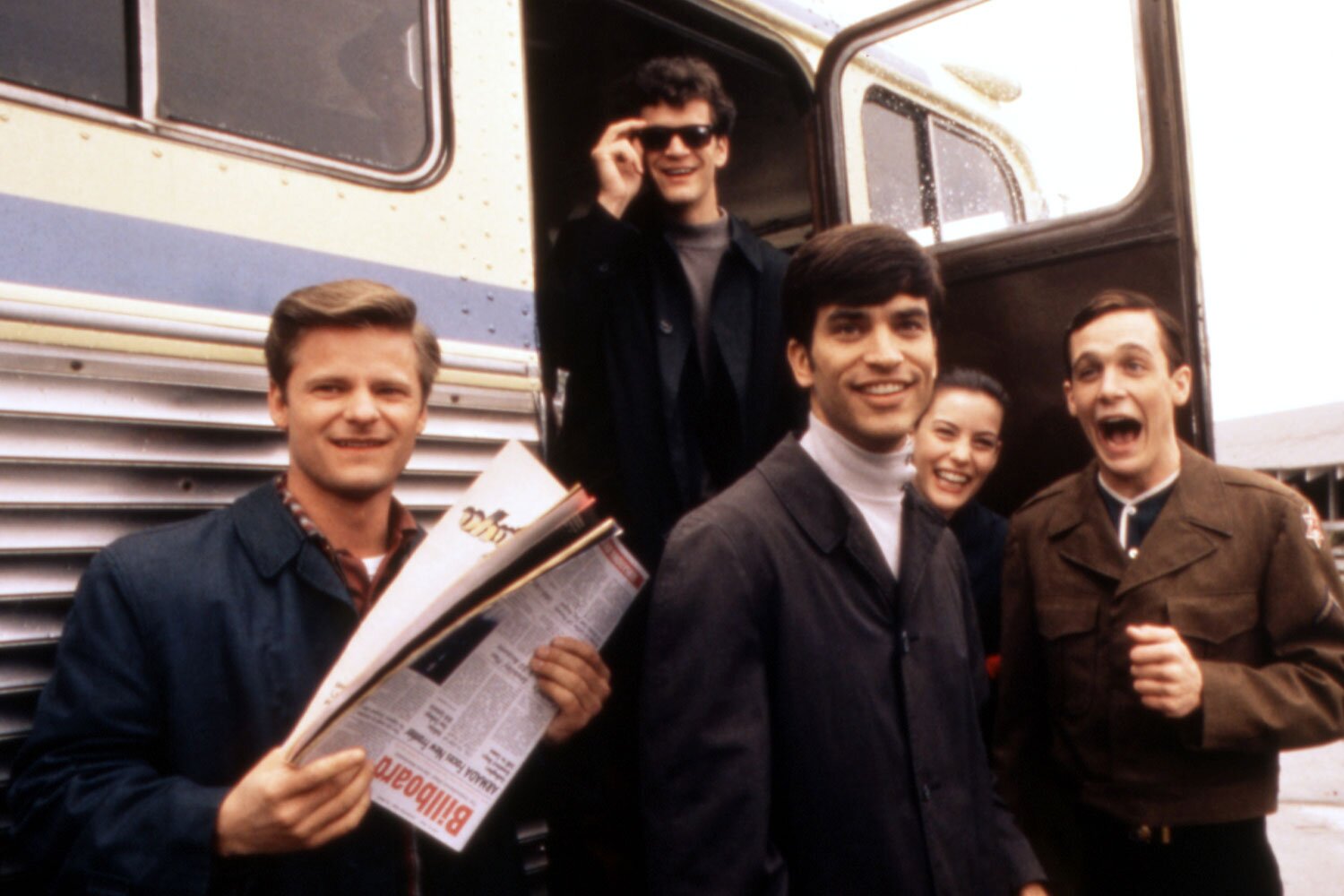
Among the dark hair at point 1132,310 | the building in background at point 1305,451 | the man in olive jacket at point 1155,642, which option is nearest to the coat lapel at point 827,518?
the man in olive jacket at point 1155,642

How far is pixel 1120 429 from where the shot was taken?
2.23 m

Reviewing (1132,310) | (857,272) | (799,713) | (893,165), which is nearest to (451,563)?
(799,713)

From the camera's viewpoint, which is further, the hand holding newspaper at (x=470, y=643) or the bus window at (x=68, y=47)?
the bus window at (x=68, y=47)

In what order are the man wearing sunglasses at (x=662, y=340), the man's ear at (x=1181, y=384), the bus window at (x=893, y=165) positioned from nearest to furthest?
the man's ear at (x=1181, y=384)
the man wearing sunglasses at (x=662, y=340)
the bus window at (x=893, y=165)

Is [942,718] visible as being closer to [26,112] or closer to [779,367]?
[779,367]

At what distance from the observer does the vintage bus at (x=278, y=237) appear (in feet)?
5.20

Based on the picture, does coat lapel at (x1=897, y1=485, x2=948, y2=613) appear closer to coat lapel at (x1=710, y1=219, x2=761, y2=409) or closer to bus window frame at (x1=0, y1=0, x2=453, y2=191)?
coat lapel at (x1=710, y1=219, x2=761, y2=409)

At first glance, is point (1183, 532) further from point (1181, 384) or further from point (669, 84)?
point (669, 84)

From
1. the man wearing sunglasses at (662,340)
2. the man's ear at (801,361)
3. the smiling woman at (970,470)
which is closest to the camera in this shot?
the man's ear at (801,361)

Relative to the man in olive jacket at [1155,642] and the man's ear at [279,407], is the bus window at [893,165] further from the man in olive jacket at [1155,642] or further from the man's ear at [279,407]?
the man's ear at [279,407]

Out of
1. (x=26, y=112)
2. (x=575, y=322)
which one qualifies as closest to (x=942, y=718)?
(x=575, y=322)

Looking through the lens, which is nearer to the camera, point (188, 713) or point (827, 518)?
point (188, 713)

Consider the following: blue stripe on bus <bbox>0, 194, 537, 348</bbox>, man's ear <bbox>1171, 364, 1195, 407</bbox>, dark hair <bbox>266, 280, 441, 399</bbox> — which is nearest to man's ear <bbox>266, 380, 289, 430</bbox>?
dark hair <bbox>266, 280, 441, 399</bbox>

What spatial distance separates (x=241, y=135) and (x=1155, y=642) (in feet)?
6.04
